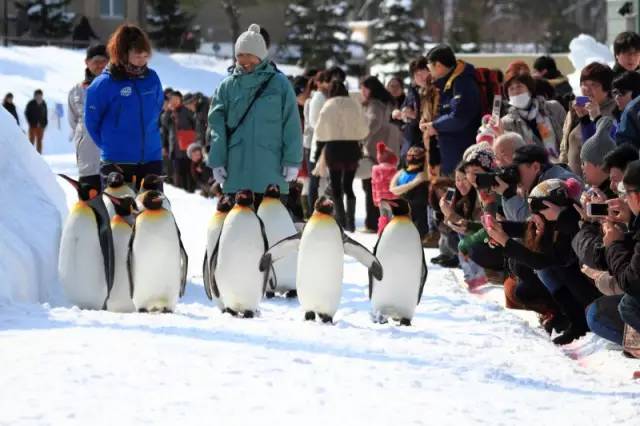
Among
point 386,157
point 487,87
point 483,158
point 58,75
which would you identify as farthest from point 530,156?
point 58,75

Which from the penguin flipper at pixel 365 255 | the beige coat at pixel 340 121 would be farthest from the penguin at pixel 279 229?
the beige coat at pixel 340 121

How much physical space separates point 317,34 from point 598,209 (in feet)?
170

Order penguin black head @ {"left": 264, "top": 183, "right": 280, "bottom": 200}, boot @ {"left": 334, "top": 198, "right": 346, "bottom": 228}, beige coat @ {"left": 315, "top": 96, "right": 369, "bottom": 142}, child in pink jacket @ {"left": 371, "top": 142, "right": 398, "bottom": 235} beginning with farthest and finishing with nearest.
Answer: boot @ {"left": 334, "top": 198, "right": 346, "bottom": 228}
beige coat @ {"left": 315, "top": 96, "right": 369, "bottom": 142}
child in pink jacket @ {"left": 371, "top": 142, "right": 398, "bottom": 235}
penguin black head @ {"left": 264, "top": 183, "right": 280, "bottom": 200}

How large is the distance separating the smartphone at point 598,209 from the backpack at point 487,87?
4406mm

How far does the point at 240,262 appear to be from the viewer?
7680mm

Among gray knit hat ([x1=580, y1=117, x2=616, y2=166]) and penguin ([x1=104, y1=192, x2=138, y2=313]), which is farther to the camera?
penguin ([x1=104, y1=192, x2=138, y2=313])

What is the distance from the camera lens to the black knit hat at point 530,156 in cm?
797

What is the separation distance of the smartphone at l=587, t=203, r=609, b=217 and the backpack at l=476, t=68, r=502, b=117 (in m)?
4.41

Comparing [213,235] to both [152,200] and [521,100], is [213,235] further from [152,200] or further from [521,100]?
[521,100]

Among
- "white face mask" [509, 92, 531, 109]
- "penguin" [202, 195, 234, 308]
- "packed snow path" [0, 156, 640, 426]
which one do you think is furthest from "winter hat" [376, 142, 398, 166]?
"packed snow path" [0, 156, 640, 426]

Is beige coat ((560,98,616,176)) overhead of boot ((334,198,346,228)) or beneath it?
overhead

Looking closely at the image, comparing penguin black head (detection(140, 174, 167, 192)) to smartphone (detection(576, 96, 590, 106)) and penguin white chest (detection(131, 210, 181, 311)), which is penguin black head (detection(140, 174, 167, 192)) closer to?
penguin white chest (detection(131, 210, 181, 311))

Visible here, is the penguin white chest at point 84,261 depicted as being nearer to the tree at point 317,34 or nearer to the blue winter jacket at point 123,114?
the blue winter jacket at point 123,114

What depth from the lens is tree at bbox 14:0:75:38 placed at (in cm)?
5394
